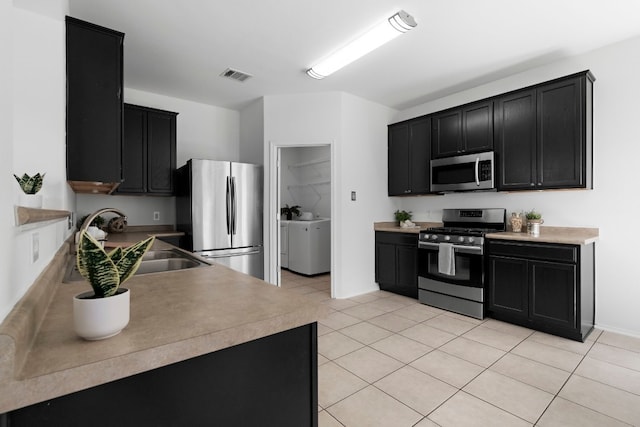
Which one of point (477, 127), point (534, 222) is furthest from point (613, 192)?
→ point (477, 127)

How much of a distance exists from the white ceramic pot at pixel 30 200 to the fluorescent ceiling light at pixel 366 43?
8.31 feet

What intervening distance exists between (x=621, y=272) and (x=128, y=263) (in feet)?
12.7

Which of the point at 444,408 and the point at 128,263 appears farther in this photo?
the point at 444,408

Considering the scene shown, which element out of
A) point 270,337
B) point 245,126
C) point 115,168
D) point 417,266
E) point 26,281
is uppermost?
point 245,126

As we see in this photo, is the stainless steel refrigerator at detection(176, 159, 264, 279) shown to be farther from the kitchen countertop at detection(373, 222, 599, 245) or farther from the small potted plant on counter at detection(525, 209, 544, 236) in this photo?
the small potted plant on counter at detection(525, 209, 544, 236)

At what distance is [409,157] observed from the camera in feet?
13.9

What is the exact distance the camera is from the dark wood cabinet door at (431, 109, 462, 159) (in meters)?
3.69

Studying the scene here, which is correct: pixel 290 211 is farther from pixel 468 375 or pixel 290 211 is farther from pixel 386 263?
pixel 468 375

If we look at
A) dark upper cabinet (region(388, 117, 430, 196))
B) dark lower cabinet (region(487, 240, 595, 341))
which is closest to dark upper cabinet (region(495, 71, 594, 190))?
dark lower cabinet (region(487, 240, 595, 341))

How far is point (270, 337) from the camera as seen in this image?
92 centimetres

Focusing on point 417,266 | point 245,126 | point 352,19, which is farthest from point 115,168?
point 417,266

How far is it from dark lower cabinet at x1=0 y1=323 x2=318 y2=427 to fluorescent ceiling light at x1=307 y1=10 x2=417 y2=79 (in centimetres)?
245

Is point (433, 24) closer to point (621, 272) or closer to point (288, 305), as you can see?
point (288, 305)

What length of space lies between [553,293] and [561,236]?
1.91 feet
